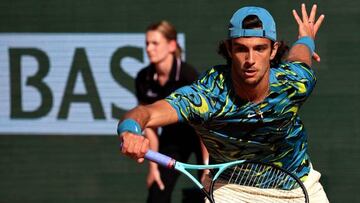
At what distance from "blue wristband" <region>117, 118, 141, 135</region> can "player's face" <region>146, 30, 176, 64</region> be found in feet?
9.56

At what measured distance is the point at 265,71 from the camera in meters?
3.91

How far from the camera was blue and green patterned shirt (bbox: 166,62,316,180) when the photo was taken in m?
3.83

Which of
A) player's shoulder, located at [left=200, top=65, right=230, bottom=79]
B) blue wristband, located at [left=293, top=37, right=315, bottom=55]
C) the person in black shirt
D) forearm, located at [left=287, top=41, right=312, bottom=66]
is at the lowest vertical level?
the person in black shirt

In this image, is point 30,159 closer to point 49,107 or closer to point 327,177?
point 49,107

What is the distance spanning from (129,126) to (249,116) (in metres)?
0.86

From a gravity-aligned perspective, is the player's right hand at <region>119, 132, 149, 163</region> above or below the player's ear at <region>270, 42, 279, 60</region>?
below

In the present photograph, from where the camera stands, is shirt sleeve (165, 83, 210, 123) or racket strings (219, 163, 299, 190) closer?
shirt sleeve (165, 83, 210, 123)

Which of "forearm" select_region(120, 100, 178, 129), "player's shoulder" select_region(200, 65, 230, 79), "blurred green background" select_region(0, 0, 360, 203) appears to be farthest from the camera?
"blurred green background" select_region(0, 0, 360, 203)

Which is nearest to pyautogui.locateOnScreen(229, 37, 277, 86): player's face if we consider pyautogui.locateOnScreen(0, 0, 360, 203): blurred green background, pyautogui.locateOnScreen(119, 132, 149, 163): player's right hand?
pyautogui.locateOnScreen(119, 132, 149, 163): player's right hand

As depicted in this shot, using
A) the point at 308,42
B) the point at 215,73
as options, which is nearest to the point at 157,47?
the point at 308,42

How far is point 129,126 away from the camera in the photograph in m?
3.25

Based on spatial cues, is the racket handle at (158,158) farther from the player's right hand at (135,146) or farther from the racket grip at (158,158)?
the player's right hand at (135,146)

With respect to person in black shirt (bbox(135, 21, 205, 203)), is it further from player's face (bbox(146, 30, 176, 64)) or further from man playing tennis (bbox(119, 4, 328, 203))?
man playing tennis (bbox(119, 4, 328, 203))

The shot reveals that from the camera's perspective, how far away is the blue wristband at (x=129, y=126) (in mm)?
3221
